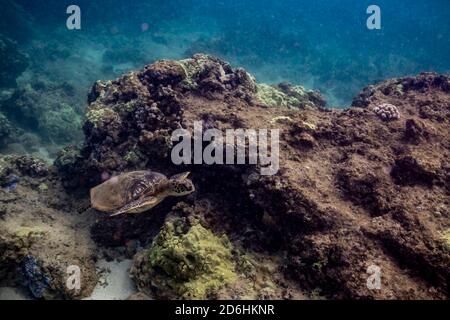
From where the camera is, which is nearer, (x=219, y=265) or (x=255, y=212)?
(x=219, y=265)

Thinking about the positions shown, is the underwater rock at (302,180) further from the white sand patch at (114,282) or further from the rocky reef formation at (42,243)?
the rocky reef formation at (42,243)

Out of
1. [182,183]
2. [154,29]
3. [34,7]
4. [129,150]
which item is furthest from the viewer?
[154,29]

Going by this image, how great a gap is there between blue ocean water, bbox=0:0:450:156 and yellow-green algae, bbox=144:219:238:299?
37.3ft

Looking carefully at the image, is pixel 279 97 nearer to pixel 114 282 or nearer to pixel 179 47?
pixel 114 282

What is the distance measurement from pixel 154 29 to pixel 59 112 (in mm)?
26053

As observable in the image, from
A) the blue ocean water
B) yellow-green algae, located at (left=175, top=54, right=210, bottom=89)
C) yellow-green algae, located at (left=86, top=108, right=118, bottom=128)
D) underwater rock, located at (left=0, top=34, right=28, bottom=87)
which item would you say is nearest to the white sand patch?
yellow-green algae, located at (left=86, top=108, right=118, bottom=128)

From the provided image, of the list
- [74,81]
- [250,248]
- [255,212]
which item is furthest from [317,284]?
[74,81]

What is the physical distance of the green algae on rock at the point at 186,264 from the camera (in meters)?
4.48

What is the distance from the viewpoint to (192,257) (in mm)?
4641

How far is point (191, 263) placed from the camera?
15.1 ft

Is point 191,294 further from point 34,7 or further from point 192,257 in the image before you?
point 34,7

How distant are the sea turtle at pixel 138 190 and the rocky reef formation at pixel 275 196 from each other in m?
0.53

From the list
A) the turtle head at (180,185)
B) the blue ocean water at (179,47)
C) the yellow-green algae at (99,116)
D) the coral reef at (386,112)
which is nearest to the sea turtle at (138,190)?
the turtle head at (180,185)

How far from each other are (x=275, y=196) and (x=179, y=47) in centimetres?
2935
